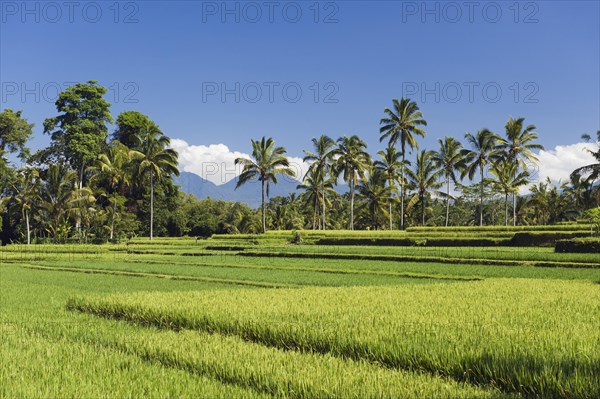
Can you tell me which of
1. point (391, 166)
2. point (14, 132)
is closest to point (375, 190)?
point (391, 166)

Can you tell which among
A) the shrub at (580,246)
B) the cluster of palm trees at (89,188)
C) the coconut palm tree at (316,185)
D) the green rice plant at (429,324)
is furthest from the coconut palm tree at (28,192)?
the shrub at (580,246)

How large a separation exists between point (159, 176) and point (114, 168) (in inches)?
236

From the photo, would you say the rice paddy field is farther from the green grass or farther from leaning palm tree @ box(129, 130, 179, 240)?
leaning palm tree @ box(129, 130, 179, 240)

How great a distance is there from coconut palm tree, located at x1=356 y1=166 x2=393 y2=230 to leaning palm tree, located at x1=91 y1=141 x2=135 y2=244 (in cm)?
2278

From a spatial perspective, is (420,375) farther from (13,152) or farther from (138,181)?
(13,152)

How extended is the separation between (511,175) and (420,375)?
155 ft

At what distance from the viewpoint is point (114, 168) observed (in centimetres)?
5034

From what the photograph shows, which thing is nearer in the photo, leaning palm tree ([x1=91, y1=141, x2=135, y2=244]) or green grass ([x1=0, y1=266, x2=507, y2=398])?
green grass ([x1=0, y1=266, x2=507, y2=398])

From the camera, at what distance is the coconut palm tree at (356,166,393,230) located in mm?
53375

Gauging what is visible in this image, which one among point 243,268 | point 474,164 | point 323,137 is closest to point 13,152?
point 323,137

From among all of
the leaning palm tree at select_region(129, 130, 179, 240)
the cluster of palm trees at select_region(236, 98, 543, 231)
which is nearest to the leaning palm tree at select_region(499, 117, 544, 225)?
the cluster of palm trees at select_region(236, 98, 543, 231)

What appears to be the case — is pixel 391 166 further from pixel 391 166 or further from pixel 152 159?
pixel 152 159

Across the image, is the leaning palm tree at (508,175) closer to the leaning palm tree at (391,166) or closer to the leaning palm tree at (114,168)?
the leaning palm tree at (391,166)

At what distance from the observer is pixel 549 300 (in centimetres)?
926
